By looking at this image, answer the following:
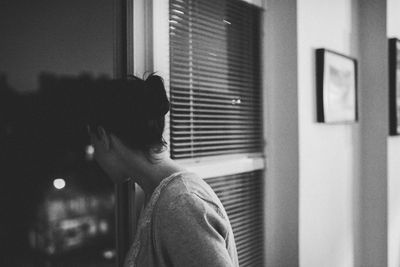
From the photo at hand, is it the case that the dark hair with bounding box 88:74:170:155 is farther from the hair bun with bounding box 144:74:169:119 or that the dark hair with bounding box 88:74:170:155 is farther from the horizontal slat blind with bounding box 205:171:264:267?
the horizontal slat blind with bounding box 205:171:264:267

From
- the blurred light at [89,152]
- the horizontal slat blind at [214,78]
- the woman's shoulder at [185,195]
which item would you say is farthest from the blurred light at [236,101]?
the woman's shoulder at [185,195]

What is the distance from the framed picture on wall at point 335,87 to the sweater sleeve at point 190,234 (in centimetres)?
171

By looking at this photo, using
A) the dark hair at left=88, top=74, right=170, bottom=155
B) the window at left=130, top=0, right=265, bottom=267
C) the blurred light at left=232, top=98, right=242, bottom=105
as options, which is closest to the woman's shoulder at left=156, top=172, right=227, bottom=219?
the dark hair at left=88, top=74, right=170, bottom=155

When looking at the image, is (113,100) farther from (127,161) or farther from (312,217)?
(312,217)

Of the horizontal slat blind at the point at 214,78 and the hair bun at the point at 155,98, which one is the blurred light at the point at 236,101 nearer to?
the horizontal slat blind at the point at 214,78

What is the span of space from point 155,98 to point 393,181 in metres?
2.69

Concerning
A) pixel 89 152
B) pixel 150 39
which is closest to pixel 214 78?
pixel 150 39

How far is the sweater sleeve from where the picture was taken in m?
1.10

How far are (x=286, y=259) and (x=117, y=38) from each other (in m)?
1.66

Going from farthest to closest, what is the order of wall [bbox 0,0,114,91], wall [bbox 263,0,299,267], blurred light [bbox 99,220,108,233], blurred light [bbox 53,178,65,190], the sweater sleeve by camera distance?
wall [bbox 263,0,299,267] → blurred light [bbox 99,220,108,233] → blurred light [bbox 53,178,65,190] → wall [bbox 0,0,114,91] → the sweater sleeve

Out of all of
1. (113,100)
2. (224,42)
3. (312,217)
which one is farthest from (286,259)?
(113,100)

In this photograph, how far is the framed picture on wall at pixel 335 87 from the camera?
8.71 ft

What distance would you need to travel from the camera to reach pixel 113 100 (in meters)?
1.25

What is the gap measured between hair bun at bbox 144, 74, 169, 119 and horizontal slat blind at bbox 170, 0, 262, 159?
1.73 ft
